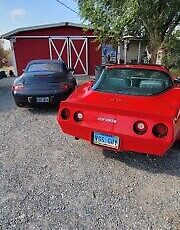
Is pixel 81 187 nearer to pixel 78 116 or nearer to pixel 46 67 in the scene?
pixel 78 116

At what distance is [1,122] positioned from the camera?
6.06 meters

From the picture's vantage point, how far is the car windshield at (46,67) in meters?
7.77

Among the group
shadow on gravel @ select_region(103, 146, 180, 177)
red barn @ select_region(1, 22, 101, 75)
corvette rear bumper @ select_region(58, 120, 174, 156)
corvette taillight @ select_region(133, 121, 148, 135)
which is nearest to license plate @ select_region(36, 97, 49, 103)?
shadow on gravel @ select_region(103, 146, 180, 177)

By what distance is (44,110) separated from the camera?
23.4ft

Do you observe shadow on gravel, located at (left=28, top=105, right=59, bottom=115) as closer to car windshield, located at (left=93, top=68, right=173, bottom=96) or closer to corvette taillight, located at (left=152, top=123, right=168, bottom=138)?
car windshield, located at (left=93, top=68, right=173, bottom=96)

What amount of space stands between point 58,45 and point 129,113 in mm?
14602

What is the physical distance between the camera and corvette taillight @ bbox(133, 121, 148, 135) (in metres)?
3.38

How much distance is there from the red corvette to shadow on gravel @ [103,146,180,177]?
0.50 metres

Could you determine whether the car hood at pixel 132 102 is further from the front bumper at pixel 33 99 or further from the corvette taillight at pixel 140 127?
the front bumper at pixel 33 99

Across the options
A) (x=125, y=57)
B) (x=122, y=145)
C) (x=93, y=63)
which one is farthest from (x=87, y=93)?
(x=125, y=57)

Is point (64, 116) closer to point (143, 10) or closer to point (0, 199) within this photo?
point (0, 199)

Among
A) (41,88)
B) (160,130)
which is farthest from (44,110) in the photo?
(160,130)

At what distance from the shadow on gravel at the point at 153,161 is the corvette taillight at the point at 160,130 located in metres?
0.70

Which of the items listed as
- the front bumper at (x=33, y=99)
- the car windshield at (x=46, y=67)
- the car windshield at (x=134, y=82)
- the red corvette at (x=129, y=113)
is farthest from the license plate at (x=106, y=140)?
the car windshield at (x=46, y=67)
